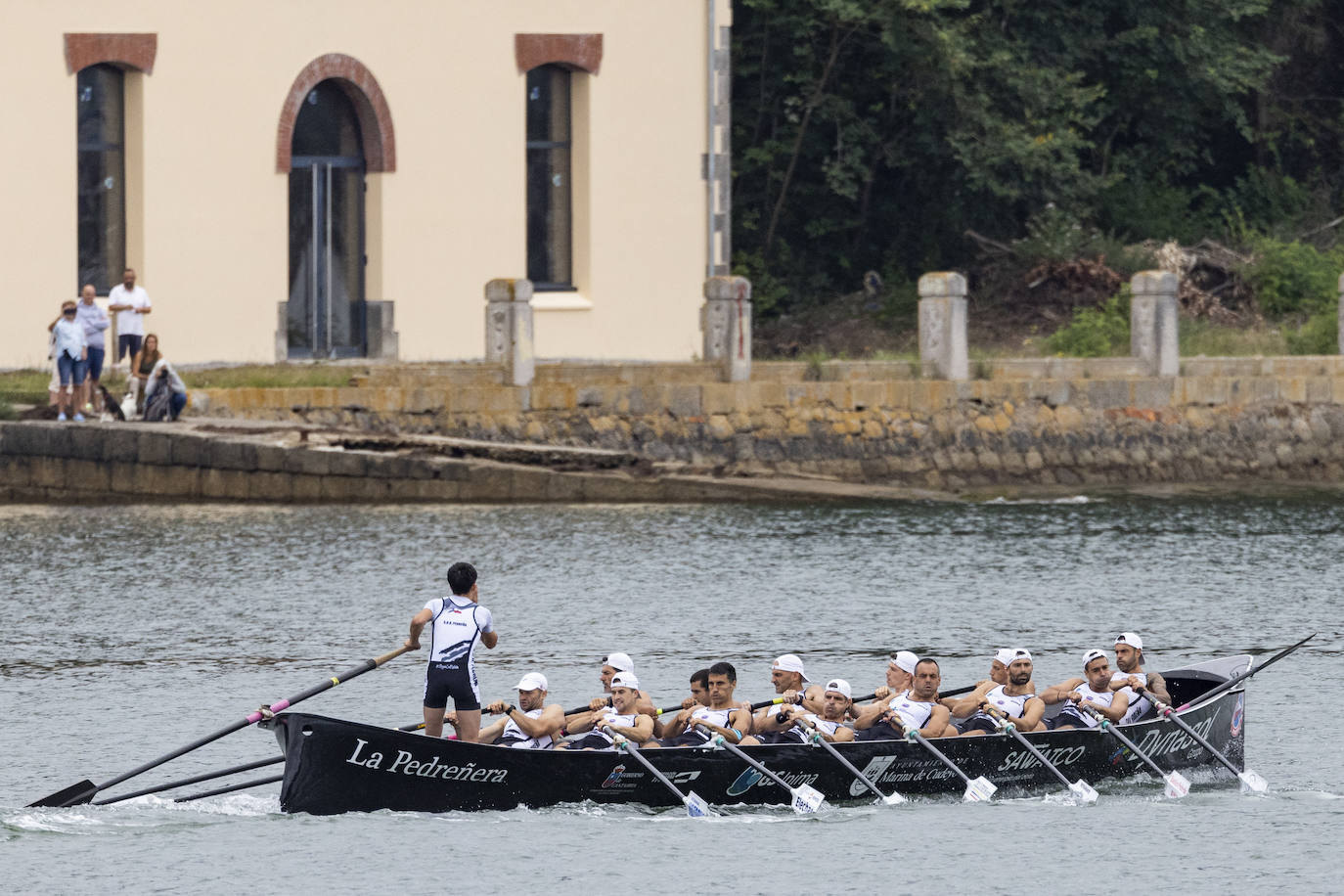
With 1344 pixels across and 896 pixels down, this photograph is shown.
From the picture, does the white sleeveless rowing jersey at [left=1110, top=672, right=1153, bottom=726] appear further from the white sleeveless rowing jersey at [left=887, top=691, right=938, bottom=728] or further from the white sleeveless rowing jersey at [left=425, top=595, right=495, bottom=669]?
the white sleeveless rowing jersey at [left=425, top=595, right=495, bottom=669]

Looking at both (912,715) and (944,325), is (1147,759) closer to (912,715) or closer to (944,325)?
(912,715)

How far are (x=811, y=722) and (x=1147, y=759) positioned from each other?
99.2 inches

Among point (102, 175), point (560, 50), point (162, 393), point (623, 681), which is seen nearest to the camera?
point (623, 681)

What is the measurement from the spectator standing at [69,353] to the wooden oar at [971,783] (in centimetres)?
1581

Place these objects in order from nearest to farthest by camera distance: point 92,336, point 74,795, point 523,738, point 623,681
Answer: point 74,795 → point 523,738 → point 623,681 → point 92,336

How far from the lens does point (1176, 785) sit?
17.6m

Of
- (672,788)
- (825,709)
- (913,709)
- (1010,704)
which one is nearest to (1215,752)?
(1010,704)

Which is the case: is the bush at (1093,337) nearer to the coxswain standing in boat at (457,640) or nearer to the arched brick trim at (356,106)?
the arched brick trim at (356,106)

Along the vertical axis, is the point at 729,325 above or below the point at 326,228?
below

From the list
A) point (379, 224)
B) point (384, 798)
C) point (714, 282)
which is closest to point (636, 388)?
point (714, 282)

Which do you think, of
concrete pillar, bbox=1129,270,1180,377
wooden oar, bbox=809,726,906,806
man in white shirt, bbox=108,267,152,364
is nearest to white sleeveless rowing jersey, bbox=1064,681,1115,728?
wooden oar, bbox=809,726,906,806

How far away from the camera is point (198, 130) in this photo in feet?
110

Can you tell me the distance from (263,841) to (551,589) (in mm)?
9204

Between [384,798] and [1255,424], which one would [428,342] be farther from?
[384,798]
